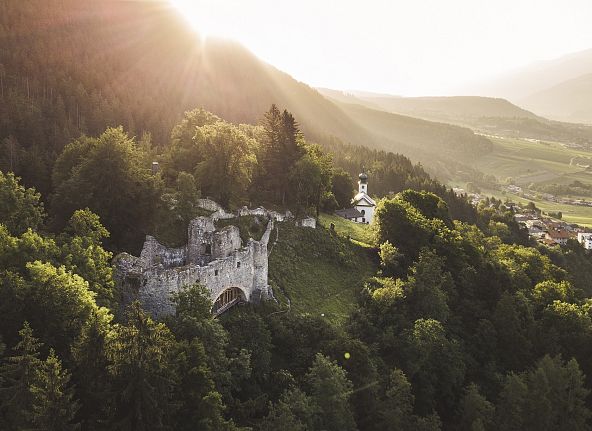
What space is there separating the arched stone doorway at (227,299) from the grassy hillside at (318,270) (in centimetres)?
533

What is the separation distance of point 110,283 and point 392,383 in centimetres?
1998

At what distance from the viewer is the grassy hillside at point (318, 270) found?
1732 inches

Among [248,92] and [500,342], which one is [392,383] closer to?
[500,342]

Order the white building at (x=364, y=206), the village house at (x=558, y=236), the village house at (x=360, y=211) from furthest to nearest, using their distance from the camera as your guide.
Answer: the village house at (x=558, y=236), the white building at (x=364, y=206), the village house at (x=360, y=211)

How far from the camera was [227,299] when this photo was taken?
36.4 m

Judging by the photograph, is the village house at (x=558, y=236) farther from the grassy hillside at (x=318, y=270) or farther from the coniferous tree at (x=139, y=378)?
the coniferous tree at (x=139, y=378)

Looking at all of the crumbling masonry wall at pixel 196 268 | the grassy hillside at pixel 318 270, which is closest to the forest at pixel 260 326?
the grassy hillside at pixel 318 270

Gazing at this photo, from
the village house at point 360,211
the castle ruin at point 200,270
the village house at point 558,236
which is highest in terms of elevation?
the castle ruin at point 200,270

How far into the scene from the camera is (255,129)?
234ft

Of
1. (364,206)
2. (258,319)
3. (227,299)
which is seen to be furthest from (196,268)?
(364,206)

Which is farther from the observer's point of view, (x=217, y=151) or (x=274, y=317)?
(x=217, y=151)

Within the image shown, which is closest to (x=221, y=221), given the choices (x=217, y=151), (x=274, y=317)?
(x=217, y=151)

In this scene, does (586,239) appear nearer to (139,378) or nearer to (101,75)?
(101,75)

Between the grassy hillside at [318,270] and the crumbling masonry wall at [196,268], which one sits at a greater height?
the crumbling masonry wall at [196,268]
